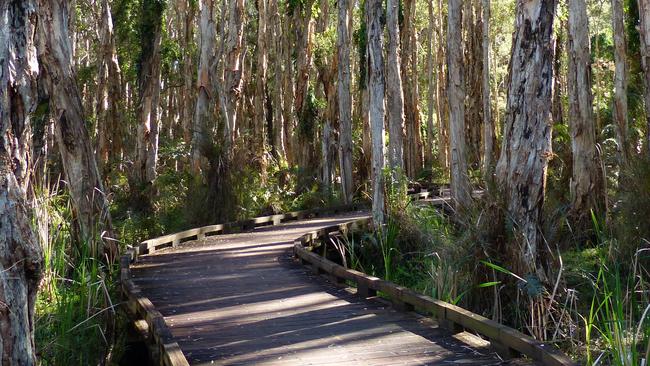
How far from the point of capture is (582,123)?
1811cm

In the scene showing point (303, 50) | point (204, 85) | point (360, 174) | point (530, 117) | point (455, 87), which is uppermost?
point (303, 50)

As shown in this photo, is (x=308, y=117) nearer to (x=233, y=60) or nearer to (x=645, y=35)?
(x=233, y=60)

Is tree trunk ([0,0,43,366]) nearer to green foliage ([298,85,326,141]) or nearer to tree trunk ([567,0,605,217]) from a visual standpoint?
tree trunk ([567,0,605,217])

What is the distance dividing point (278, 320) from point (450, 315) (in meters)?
2.07

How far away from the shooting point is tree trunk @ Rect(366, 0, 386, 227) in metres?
16.0

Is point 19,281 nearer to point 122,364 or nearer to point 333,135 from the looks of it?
point 122,364

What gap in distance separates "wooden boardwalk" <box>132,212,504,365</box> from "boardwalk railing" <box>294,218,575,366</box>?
A: 0.14 metres

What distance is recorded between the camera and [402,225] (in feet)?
52.6

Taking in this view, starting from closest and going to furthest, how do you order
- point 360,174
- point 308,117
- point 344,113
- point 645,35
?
point 645,35 → point 344,113 → point 308,117 → point 360,174

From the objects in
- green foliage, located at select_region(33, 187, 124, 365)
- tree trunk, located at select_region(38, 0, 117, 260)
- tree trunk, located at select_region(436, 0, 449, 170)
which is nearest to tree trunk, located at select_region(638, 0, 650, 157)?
green foliage, located at select_region(33, 187, 124, 365)

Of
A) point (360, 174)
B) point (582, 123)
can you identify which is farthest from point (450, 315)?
point (360, 174)

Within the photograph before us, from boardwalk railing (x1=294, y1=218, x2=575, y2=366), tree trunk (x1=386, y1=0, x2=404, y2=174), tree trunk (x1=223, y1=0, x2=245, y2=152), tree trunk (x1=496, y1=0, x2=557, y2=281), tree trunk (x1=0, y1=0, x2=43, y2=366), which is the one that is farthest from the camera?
tree trunk (x1=223, y1=0, x2=245, y2=152)

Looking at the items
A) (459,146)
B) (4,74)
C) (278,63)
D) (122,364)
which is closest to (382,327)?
(122,364)

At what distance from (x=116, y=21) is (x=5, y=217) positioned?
2559 cm
